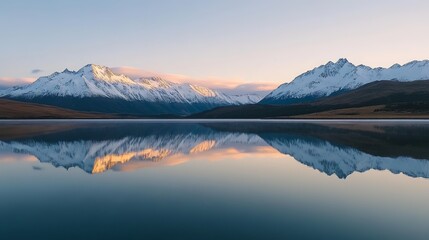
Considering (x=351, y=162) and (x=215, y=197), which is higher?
(x=351, y=162)

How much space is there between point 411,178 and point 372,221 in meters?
14.8

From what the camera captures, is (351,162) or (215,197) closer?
(215,197)

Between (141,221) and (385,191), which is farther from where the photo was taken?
(385,191)

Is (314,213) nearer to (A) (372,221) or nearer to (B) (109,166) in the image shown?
(A) (372,221)

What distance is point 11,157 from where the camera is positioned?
44.0 meters

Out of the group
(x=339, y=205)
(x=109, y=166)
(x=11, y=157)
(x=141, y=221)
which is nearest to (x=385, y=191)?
(x=339, y=205)

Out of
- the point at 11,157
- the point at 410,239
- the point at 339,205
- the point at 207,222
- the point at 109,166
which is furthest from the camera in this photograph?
the point at 11,157

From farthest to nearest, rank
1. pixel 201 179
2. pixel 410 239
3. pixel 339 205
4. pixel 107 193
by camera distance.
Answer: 1. pixel 201 179
2. pixel 107 193
3. pixel 339 205
4. pixel 410 239

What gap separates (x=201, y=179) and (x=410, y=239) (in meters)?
16.7

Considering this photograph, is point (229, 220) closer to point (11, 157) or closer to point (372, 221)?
point (372, 221)

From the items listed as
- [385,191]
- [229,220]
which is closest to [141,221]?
[229,220]

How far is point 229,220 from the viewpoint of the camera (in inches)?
717

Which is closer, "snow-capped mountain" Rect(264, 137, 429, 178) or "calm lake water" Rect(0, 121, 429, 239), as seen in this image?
"calm lake water" Rect(0, 121, 429, 239)

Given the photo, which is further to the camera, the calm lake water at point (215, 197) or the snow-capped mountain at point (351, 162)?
the snow-capped mountain at point (351, 162)
